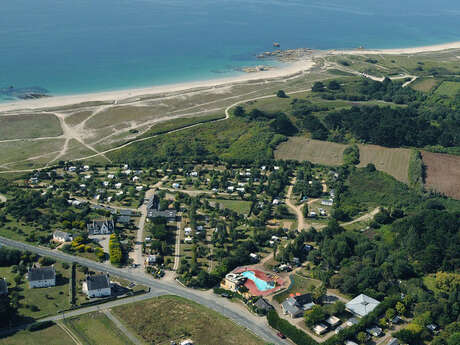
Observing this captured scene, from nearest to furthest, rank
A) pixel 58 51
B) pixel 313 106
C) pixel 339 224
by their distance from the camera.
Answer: pixel 339 224 → pixel 313 106 → pixel 58 51

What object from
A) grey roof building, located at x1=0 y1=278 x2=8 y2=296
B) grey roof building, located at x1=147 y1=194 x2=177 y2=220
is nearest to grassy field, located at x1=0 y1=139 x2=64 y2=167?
grey roof building, located at x1=147 y1=194 x2=177 y2=220

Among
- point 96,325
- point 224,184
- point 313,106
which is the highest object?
point 313,106

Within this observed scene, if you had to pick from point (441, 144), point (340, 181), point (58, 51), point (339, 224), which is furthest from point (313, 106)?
point (58, 51)

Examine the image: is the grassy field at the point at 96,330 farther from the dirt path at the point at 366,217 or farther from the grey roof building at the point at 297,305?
the dirt path at the point at 366,217

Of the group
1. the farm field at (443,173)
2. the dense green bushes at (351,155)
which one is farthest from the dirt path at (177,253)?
the farm field at (443,173)

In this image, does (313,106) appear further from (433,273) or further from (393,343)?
(393,343)

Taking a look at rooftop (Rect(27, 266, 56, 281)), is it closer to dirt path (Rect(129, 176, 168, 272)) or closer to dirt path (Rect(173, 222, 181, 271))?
dirt path (Rect(129, 176, 168, 272))
